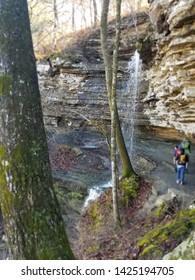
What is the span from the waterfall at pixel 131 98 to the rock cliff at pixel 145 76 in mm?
216

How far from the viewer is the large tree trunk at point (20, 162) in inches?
137

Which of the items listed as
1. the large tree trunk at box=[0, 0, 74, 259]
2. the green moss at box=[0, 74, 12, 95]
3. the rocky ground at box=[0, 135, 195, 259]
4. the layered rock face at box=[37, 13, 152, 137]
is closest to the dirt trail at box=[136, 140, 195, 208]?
the rocky ground at box=[0, 135, 195, 259]

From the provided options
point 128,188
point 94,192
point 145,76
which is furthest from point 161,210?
point 145,76

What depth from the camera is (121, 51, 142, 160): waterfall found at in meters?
15.8

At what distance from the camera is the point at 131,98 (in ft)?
52.4

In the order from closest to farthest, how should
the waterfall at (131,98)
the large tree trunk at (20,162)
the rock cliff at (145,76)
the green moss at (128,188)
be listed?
the large tree trunk at (20,162) → the green moss at (128,188) → the rock cliff at (145,76) → the waterfall at (131,98)

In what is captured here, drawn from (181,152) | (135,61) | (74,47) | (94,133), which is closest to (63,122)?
(94,133)

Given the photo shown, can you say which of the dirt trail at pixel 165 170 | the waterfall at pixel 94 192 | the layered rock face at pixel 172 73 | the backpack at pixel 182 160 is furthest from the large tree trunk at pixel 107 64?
the layered rock face at pixel 172 73

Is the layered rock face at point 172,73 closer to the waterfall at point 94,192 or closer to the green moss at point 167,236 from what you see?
the waterfall at point 94,192

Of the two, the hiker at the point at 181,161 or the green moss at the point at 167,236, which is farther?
the hiker at the point at 181,161

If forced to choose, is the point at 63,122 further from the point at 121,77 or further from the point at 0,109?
the point at 0,109

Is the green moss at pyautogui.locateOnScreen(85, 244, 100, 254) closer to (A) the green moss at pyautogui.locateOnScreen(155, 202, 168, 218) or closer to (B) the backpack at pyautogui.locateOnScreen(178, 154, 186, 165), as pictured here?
(A) the green moss at pyautogui.locateOnScreen(155, 202, 168, 218)

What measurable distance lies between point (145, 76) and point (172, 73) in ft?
9.22

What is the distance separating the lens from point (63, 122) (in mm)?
18938
